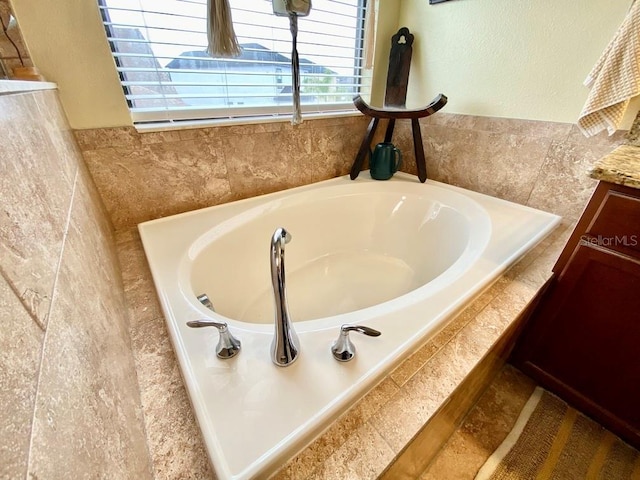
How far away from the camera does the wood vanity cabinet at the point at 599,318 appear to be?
2.39 feet

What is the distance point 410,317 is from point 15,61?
125cm

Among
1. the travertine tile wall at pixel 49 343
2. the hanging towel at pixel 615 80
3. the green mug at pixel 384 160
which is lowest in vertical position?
the green mug at pixel 384 160

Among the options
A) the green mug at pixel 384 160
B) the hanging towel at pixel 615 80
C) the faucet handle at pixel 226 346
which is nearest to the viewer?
the faucet handle at pixel 226 346

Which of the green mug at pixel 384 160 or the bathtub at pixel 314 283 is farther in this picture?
the green mug at pixel 384 160

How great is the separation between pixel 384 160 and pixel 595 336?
1.10 meters

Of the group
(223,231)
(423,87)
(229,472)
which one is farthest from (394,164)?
(229,472)

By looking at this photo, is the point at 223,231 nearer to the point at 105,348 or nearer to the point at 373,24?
the point at 105,348

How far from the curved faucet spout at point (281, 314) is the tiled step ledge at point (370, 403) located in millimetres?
146

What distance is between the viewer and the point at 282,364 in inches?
21.0

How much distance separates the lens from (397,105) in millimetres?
1534

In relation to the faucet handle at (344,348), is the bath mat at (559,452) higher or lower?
lower

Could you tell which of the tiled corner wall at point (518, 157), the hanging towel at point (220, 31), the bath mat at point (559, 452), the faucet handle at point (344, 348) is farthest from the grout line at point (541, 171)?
the hanging towel at point (220, 31)

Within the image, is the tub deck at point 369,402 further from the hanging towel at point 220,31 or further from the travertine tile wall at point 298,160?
the hanging towel at point 220,31

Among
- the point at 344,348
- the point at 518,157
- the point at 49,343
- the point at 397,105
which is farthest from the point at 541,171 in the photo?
the point at 49,343
